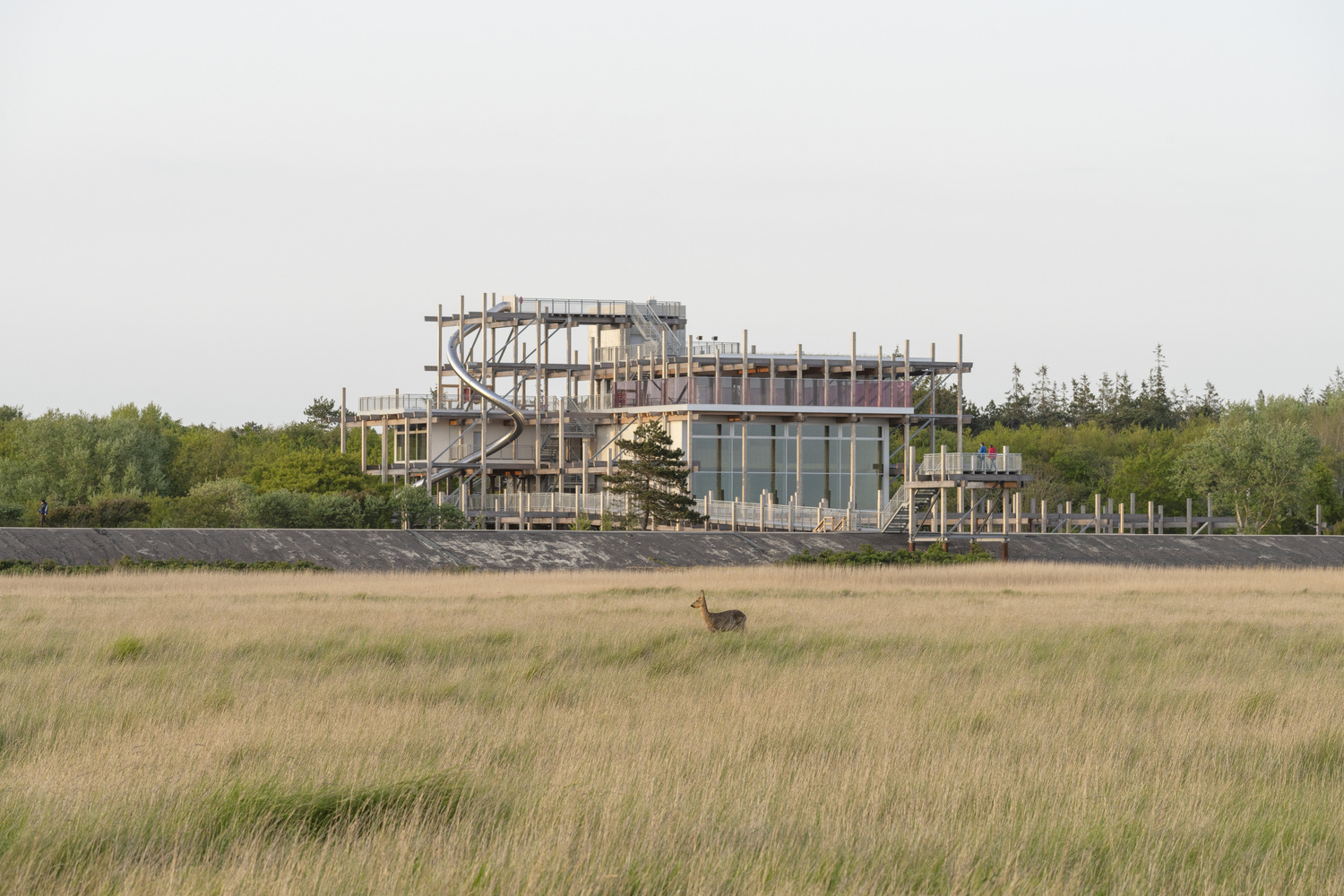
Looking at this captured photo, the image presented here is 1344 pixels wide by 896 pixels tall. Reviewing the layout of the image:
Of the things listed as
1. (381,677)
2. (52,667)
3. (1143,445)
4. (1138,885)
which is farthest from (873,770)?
(1143,445)

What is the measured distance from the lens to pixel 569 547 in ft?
145

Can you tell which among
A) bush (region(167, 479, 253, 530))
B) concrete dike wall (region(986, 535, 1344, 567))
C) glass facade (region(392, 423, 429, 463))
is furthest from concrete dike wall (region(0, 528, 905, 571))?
glass facade (region(392, 423, 429, 463))

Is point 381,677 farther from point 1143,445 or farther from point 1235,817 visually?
point 1143,445

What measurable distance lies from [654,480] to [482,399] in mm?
18624

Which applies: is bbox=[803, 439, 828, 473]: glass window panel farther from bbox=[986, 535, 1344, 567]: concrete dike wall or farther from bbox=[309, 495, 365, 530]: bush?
bbox=[309, 495, 365, 530]: bush

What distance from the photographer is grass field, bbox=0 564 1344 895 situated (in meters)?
7.81

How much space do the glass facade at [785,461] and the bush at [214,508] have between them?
20703 millimetres

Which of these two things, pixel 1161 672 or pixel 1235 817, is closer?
pixel 1235 817

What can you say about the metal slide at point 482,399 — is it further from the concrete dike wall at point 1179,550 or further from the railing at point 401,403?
the concrete dike wall at point 1179,550

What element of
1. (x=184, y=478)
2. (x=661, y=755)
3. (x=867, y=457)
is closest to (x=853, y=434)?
(x=867, y=457)

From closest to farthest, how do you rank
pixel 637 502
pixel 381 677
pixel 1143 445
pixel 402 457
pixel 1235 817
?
pixel 1235 817, pixel 381 677, pixel 637 502, pixel 402 457, pixel 1143 445

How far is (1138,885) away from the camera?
25.6ft

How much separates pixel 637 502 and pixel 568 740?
44675mm

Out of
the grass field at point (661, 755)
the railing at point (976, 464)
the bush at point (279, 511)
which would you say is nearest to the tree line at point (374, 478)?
the bush at point (279, 511)
